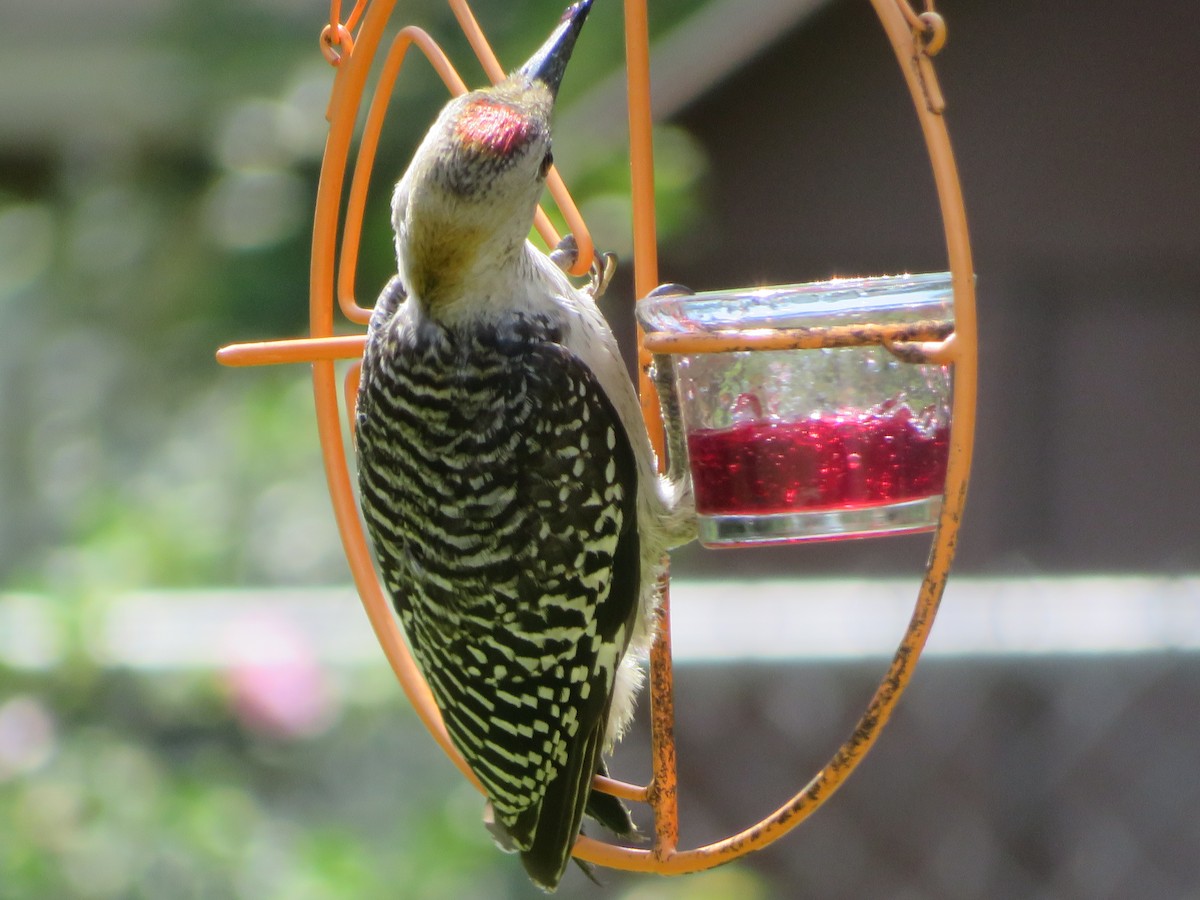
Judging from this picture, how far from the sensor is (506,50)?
4.33 meters

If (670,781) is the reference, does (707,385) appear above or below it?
above

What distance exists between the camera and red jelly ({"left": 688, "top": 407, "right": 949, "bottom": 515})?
2.03m

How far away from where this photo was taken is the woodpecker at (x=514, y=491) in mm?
2291

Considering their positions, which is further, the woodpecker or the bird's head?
the woodpecker

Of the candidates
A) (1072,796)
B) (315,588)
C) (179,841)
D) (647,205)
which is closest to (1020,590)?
(1072,796)

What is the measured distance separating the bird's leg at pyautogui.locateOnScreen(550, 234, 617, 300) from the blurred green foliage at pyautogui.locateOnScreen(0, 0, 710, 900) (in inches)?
55.5

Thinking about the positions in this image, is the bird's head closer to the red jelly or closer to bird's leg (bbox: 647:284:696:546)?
bird's leg (bbox: 647:284:696:546)

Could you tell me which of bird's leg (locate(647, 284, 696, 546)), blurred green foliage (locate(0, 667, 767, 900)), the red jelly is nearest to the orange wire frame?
bird's leg (locate(647, 284, 696, 546))

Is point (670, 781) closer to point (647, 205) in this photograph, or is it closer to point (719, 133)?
point (647, 205)

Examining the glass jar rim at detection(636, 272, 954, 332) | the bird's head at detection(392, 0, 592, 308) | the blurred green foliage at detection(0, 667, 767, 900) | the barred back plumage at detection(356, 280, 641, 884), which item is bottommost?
the blurred green foliage at detection(0, 667, 767, 900)

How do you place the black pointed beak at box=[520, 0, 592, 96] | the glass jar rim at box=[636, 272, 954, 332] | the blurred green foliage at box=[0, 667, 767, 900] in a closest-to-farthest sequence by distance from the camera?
the glass jar rim at box=[636, 272, 954, 332] → the black pointed beak at box=[520, 0, 592, 96] → the blurred green foliage at box=[0, 667, 767, 900]

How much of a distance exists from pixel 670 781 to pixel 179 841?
206 centimetres

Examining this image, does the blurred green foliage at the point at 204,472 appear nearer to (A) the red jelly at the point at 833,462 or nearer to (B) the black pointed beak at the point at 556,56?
(B) the black pointed beak at the point at 556,56

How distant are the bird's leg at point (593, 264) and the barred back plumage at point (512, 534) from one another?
0.76 feet
